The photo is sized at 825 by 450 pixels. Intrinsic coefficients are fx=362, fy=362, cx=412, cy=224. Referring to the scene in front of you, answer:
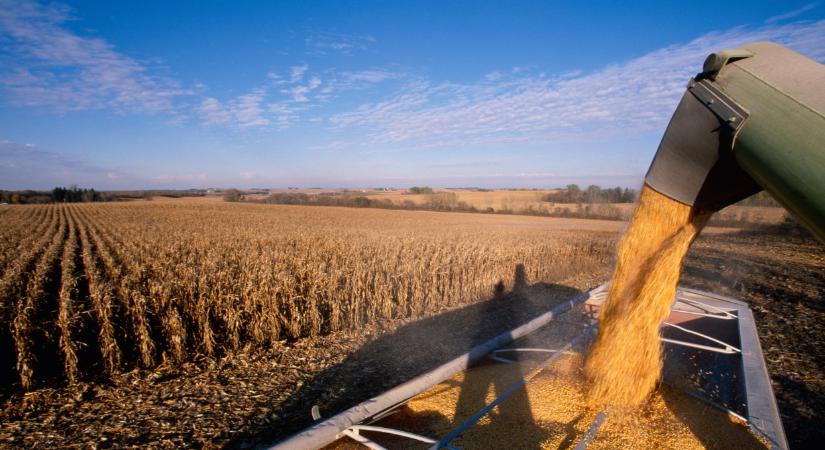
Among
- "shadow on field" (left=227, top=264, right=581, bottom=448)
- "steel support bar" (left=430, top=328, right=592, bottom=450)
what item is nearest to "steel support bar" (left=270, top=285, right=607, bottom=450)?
"shadow on field" (left=227, top=264, right=581, bottom=448)

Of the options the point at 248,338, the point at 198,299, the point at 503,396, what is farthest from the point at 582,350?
the point at 198,299

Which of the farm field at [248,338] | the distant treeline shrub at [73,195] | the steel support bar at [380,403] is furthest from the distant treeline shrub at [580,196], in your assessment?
the distant treeline shrub at [73,195]

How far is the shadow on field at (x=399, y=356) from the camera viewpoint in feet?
12.3

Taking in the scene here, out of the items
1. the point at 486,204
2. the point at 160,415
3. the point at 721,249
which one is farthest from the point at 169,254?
A: the point at 486,204

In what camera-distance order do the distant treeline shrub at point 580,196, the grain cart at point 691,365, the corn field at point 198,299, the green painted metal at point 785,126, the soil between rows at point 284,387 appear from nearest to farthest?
the green painted metal at point 785,126, the grain cart at point 691,365, the soil between rows at point 284,387, the corn field at point 198,299, the distant treeline shrub at point 580,196

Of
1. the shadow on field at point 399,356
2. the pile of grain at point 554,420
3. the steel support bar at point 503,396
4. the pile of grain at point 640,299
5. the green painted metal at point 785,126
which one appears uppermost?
the green painted metal at point 785,126

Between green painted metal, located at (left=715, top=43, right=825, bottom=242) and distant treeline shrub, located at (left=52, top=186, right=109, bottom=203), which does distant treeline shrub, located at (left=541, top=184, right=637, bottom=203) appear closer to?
green painted metal, located at (left=715, top=43, right=825, bottom=242)

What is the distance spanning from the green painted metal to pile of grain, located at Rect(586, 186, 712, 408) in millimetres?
736

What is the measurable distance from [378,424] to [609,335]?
1.98 meters

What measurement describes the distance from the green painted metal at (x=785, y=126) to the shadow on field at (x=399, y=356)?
2637 millimetres

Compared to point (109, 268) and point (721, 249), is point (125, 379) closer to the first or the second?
point (109, 268)

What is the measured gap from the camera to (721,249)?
1677 centimetres

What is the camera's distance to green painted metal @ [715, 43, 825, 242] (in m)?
1.18

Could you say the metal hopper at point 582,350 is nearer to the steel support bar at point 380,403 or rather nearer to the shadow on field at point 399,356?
the steel support bar at point 380,403
